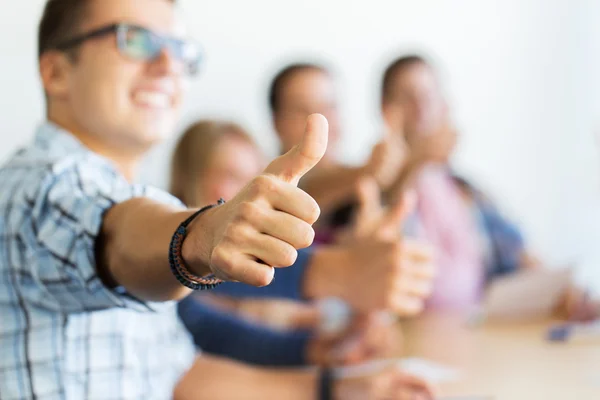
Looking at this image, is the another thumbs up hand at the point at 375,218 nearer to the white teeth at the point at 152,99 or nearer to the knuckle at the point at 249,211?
the white teeth at the point at 152,99

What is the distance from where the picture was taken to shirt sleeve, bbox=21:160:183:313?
0.51m

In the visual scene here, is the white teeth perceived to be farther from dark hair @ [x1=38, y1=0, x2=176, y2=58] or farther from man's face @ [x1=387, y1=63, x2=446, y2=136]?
man's face @ [x1=387, y1=63, x2=446, y2=136]

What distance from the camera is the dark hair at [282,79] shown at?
1.60m

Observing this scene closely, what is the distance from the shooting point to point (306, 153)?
1.25 ft

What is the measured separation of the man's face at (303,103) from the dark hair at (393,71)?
1.05ft

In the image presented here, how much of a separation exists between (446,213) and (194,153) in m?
0.74

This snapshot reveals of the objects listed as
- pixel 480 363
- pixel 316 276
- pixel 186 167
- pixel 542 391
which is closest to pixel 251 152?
pixel 186 167

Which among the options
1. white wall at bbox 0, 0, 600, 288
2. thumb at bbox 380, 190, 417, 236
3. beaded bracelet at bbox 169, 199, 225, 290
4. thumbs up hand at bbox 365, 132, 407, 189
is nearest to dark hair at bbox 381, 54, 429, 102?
white wall at bbox 0, 0, 600, 288

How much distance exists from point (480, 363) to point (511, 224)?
88 centimetres

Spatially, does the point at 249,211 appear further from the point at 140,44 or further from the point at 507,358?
the point at 507,358

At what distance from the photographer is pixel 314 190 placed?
4.55 ft

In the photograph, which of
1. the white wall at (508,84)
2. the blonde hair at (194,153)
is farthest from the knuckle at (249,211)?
the white wall at (508,84)

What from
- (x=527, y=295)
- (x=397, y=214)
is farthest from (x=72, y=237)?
(x=527, y=295)

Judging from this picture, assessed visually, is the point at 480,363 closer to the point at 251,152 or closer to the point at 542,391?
the point at 542,391
